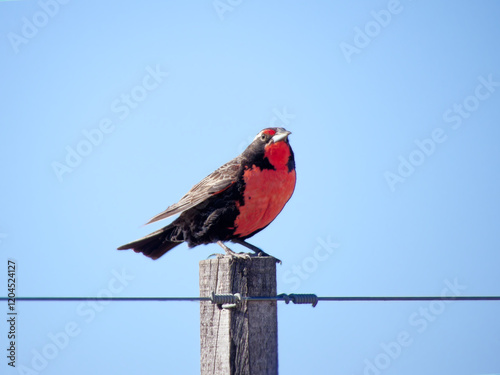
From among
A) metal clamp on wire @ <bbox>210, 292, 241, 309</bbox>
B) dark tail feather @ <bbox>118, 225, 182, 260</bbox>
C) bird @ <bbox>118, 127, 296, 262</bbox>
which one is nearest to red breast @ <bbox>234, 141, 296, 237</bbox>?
bird @ <bbox>118, 127, 296, 262</bbox>

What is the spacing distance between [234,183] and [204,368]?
2069 millimetres

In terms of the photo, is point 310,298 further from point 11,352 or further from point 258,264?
point 11,352

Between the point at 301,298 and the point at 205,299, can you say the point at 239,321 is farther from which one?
the point at 301,298

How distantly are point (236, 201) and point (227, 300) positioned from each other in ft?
6.43

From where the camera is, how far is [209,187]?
5602mm

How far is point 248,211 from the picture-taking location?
544 cm

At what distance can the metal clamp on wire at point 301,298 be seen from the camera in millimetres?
3729

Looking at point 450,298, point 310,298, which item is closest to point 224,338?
point 310,298

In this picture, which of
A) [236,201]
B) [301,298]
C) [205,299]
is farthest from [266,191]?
[205,299]

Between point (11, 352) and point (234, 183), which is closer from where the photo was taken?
point (11, 352)

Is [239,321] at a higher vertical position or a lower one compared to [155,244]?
lower

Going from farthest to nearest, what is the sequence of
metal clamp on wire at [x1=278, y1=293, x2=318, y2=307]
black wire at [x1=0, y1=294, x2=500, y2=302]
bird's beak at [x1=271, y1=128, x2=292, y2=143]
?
bird's beak at [x1=271, y1=128, x2=292, y2=143] → metal clamp on wire at [x1=278, y1=293, x2=318, y2=307] → black wire at [x1=0, y1=294, x2=500, y2=302]

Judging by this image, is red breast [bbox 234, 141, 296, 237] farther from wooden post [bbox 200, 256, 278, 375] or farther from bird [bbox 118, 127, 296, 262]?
wooden post [bbox 200, 256, 278, 375]

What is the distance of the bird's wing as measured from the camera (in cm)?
552
